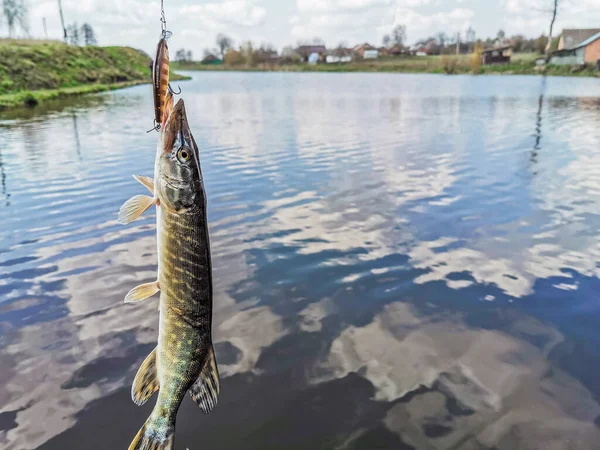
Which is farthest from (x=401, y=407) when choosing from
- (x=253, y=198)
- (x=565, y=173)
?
(x=565, y=173)

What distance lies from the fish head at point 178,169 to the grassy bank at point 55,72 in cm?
4555

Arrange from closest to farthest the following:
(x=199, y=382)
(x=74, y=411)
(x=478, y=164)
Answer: (x=199, y=382) → (x=74, y=411) → (x=478, y=164)

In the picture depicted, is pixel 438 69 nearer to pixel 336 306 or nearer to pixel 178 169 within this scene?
pixel 336 306

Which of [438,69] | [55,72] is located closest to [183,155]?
[55,72]

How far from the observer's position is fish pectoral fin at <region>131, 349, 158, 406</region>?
3892 mm

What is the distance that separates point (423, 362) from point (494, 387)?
965 millimetres

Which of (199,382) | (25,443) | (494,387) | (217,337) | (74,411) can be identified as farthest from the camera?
(217,337)

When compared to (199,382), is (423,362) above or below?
below

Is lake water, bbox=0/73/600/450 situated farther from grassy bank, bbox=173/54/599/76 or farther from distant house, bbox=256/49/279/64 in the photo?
distant house, bbox=256/49/279/64

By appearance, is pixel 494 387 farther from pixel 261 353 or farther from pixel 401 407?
pixel 261 353

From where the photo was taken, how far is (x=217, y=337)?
757cm

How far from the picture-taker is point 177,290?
12.4ft

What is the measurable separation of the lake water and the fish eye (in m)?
3.56

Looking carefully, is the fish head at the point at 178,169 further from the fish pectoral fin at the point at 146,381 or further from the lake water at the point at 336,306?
the lake water at the point at 336,306
